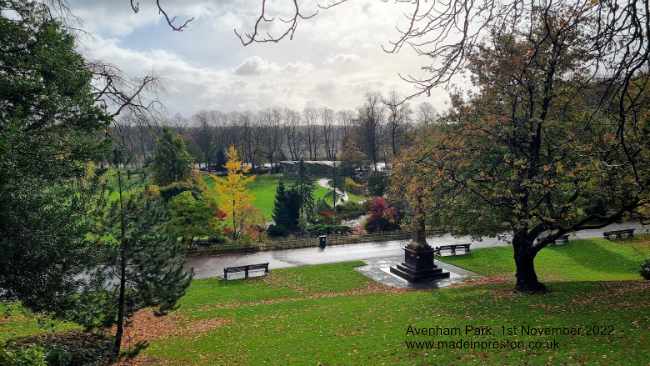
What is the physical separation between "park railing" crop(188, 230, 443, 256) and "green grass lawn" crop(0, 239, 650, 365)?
7.53 metres

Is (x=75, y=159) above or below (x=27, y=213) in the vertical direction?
above

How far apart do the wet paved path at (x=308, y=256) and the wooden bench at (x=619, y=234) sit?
1019mm

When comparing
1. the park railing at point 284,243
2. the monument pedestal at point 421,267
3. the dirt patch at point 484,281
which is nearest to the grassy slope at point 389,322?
the dirt patch at point 484,281

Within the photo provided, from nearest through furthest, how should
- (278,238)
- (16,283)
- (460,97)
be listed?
(16,283), (460,97), (278,238)

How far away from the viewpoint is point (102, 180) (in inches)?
389

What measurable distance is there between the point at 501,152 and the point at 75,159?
40.0 ft

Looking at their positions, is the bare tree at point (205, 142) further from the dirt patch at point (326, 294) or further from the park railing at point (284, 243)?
the dirt patch at point (326, 294)

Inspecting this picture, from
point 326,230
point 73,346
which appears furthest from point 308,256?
point 73,346

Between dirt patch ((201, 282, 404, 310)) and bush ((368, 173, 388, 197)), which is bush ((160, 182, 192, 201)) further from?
bush ((368, 173, 388, 197))

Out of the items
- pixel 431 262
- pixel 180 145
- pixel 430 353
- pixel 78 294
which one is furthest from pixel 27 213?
pixel 180 145

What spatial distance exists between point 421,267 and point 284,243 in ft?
35.9

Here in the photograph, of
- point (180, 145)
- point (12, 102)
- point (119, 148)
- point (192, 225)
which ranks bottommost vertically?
point (192, 225)

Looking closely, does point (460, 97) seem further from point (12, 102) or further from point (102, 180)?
point (12, 102)

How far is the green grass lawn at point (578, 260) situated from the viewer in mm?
19359
